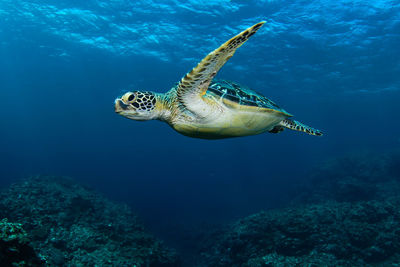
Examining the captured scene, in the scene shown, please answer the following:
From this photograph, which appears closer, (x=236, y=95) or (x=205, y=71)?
(x=205, y=71)

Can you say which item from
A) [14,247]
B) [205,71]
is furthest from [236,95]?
[14,247]

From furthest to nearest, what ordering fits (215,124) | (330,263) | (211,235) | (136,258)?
(211,235) → (136,258) → (330,263) → (215,124)

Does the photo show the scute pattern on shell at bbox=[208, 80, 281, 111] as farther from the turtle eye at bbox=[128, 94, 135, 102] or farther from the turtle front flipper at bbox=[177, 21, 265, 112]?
the turtle eye at bbox=[128, 94, 135, 102]

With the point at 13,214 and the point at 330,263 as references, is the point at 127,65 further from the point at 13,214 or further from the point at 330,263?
the point at 330,263

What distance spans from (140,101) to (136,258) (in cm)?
419

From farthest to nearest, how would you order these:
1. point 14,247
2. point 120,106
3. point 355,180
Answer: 1. point 355,180
2. point 120,106
3. point 14,247

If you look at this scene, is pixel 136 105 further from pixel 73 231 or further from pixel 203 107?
pixel 73 231

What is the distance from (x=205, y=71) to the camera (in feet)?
8.63

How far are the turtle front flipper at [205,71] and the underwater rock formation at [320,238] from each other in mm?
4434

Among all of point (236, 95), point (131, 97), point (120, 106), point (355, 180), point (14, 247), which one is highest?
point (236, 95)

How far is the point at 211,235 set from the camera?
11.5 meters

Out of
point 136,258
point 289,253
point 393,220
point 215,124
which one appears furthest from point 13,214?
point 393,220

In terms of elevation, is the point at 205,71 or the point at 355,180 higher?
the point at 205,71

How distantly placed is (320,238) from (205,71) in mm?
5363
